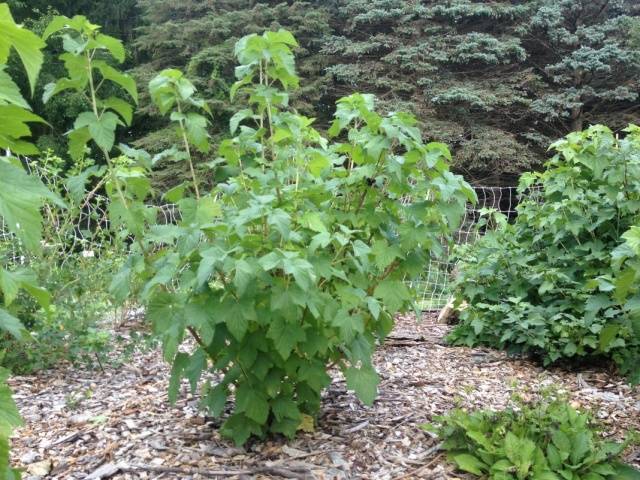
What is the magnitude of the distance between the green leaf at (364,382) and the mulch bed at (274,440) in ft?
0.89

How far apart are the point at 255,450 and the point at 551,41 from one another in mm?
15984

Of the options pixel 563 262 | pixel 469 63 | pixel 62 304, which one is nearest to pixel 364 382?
pixel 563 262

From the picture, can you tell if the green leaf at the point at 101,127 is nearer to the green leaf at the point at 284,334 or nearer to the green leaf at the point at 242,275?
the green leaf at the point at 242,275

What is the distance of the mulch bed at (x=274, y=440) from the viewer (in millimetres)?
2158

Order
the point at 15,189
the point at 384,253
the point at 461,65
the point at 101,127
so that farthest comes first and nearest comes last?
1. the point at 461,65
2. the point at 384,253
3. the point at 101,127
4. the point at 15,189

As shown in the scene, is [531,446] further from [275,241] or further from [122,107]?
[122,107]

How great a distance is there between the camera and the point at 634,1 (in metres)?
15.9

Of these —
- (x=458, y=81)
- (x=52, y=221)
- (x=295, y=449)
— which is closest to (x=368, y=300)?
(x=295, y=449)

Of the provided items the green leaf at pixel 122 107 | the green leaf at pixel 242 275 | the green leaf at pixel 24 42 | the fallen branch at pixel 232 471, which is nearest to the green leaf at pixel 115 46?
the green leaf at pixel 122 107

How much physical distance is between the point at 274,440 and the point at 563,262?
7.51ft

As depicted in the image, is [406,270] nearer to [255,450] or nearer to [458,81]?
[255,450]

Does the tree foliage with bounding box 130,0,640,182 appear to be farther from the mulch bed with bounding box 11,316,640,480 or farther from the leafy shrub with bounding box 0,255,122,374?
the mulch bed with bounding box 11,316,640,480

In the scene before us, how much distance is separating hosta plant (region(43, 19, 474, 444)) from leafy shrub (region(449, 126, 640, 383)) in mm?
1443

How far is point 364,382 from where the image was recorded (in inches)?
85.1
